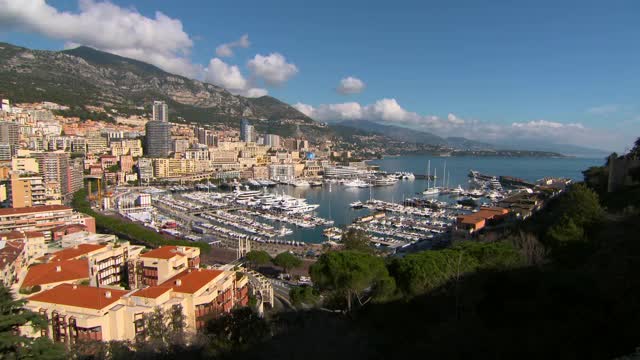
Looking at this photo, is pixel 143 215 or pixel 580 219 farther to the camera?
pixel 143 215

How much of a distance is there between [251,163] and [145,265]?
3164 centimetres

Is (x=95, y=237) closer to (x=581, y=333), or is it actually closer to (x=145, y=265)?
(x=145, y=265)

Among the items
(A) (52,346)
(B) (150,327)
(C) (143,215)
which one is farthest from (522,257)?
(C) (143,215)

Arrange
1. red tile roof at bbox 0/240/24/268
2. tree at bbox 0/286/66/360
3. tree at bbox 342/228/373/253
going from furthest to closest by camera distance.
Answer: tree at bbox 342/228/373/253, red tile roof at bbox 0/240/24/268, tree at bbox 0/286/66/360

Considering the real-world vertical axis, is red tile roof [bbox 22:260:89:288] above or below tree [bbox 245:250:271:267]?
above

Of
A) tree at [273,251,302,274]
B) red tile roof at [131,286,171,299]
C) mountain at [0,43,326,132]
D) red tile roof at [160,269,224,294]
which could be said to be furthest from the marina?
mountain at [0,43,326,132]

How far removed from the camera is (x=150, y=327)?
5.00 m

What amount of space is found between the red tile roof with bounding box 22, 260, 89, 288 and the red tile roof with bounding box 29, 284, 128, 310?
1.06 meters

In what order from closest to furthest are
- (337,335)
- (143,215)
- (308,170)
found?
(337,335) < (143,215) < (308,170)

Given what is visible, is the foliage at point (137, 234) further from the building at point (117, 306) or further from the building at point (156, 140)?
the building at point (156, 140)

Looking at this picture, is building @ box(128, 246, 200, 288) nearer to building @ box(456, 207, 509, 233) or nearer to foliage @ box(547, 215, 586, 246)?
foliage @ box(547, 215, 586, 246)

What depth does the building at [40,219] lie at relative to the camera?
39.9 ft

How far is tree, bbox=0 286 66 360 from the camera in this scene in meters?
2.59

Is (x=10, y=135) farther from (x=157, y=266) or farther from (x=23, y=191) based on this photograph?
(x=157, y=266)
